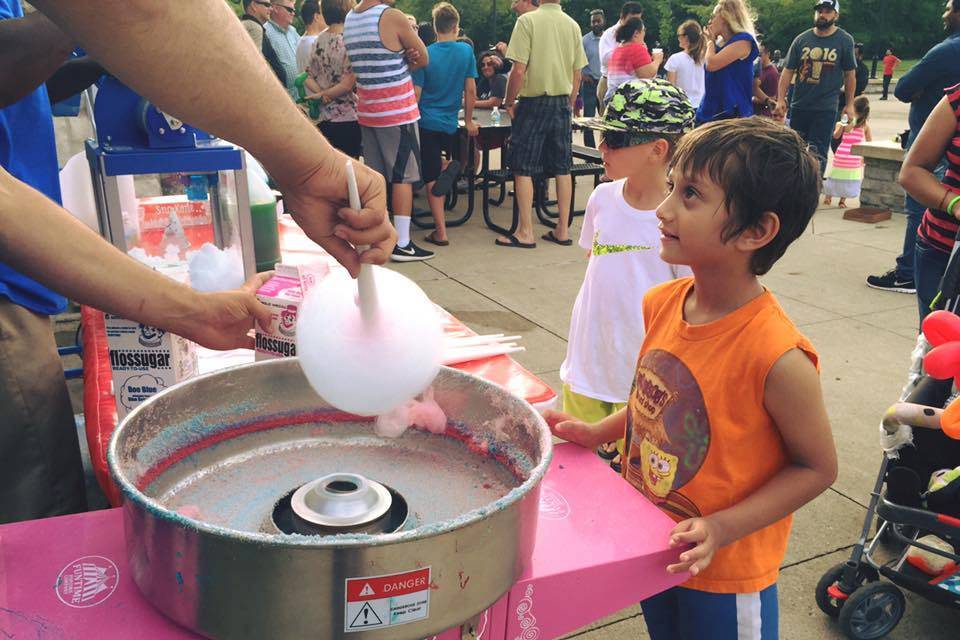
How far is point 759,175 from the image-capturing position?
4.94 feet

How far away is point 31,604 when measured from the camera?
100 centimetres

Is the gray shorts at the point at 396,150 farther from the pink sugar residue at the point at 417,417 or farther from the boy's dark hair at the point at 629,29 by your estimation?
the pink sugar residue at the point at 417,417

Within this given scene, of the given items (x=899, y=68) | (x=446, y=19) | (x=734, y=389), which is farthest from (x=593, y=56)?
(x=899, y=68)

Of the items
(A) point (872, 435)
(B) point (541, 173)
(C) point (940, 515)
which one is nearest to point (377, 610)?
(C) point (940, 515)

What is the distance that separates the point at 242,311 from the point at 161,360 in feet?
0.63

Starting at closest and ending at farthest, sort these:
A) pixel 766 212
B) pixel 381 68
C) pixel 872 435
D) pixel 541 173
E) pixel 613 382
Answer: pixel 766 212
pixel 613 382
pixel 872 435
pixel 381 68
pixel 541 173

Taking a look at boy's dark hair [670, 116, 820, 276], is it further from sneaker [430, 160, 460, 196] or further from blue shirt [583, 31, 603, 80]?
blue shirt [583, 31, 603, 80]

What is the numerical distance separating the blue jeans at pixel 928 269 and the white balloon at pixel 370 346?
2702mm

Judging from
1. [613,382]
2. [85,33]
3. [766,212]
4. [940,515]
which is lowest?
[940,515]

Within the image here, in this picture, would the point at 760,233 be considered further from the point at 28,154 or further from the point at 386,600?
the point at 28,154

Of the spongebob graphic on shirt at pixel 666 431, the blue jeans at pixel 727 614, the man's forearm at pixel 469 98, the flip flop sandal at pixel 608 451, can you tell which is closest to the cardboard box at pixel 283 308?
the spongebob graphic on shirt at pixel 666 431

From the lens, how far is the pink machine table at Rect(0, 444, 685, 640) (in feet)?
3.23

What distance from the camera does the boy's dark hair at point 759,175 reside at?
1510 millimetres

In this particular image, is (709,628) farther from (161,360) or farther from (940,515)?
(161,360)
